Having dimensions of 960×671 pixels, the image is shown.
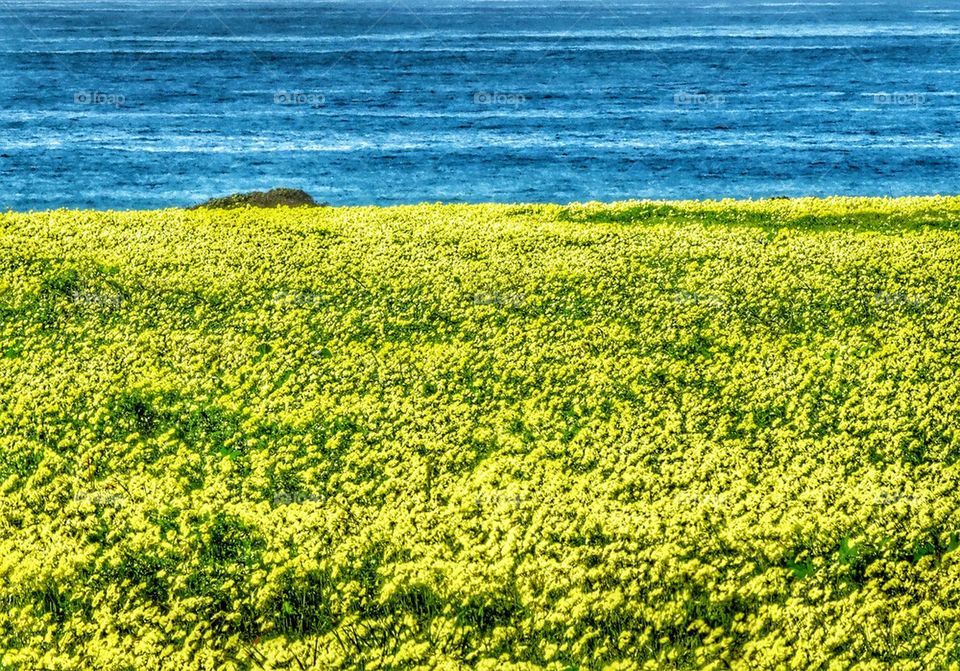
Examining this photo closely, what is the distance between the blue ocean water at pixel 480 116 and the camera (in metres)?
60.1

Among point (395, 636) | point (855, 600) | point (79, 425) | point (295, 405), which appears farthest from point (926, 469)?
point (79, 425)

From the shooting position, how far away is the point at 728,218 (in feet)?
86.8

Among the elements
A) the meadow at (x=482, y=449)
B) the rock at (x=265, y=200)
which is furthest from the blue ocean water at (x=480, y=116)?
the meadow at (x=482, y=449)

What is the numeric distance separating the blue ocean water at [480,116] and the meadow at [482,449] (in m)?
34.8

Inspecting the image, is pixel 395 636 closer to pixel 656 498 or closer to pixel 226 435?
pixel 656 498

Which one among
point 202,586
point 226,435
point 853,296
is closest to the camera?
point 202,586

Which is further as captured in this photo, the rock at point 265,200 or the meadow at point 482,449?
the rock at point 265,200

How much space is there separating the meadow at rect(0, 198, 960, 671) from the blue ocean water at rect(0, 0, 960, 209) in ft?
114

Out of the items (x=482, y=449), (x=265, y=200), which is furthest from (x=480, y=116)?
(x=482, y=449)

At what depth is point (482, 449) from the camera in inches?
641

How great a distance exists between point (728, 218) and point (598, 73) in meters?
89.6

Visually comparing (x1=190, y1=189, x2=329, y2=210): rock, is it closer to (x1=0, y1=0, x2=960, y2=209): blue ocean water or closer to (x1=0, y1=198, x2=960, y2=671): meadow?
(x1=0, y1=198, x2=960, y2=671): meadow

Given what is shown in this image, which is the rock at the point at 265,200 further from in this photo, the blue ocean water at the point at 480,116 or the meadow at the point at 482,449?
the blue ocean water at the point at 480,116

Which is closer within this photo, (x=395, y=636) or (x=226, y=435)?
(x=395, y=636)
